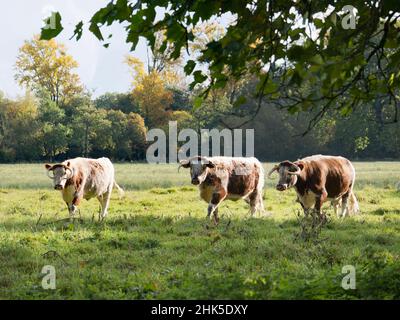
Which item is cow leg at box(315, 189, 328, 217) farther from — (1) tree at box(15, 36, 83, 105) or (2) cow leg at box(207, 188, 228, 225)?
(1) tree at box(15, 36, 83, 105)

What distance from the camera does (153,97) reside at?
60688 mm

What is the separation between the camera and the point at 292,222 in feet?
49.2

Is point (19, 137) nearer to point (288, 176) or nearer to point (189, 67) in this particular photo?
point (288, 176)

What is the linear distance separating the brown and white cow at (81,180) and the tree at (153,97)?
4209 cm

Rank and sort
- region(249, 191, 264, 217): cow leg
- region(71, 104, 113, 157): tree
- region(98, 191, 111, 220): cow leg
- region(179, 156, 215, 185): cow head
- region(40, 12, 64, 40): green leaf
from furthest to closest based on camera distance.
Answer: region(71, 104, 113, 157): tree → region(249, 191, 264, 217): cow leg → region(98, 191, 111, 220): cow leg → region(179, 156, 215, 185): cow head → region(40, 12, 64, 40): green leaf

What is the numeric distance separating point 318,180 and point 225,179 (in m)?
2.56

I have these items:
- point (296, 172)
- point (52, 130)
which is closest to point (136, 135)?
point (52, 130)

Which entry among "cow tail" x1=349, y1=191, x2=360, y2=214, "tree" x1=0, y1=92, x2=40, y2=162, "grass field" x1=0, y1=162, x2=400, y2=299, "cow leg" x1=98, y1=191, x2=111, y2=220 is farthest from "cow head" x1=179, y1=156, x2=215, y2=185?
"tree" x1=0, y1=92, x2=40, y2=162

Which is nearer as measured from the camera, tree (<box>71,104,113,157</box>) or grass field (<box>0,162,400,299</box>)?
grass field (<box>0,162,400,299</box>)

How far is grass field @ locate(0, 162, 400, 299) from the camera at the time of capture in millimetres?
7129

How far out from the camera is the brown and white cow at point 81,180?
16.1 meters

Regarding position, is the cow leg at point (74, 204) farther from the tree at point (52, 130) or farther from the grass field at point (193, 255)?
the tree at point (52, 130)

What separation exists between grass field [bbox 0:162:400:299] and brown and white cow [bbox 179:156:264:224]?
0.69 metres

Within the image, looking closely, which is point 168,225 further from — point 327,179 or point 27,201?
point 27,201
